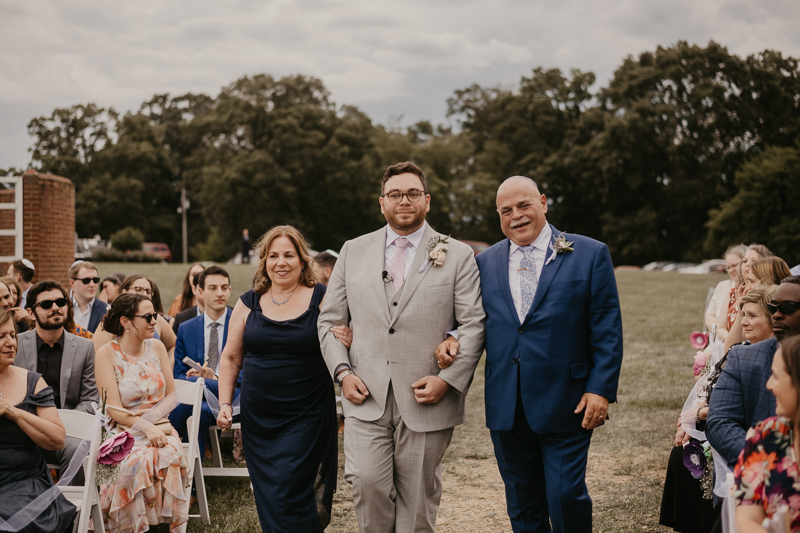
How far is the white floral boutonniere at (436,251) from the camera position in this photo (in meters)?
3.80

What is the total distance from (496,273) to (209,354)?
11.7 feet

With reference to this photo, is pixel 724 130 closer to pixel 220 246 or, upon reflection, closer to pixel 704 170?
pixel 704 170

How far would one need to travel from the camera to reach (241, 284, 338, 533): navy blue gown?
418 cm

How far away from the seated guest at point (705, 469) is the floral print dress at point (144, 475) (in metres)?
3.25

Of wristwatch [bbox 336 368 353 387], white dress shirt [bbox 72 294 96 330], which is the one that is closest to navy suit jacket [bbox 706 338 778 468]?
wristwatch [bbox 336 368 353 387]

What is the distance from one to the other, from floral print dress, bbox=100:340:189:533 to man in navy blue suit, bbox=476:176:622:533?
2.26m

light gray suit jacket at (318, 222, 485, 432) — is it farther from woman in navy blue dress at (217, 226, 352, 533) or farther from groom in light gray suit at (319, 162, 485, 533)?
woman in navy blue dress at (217, 226, 352, 533)

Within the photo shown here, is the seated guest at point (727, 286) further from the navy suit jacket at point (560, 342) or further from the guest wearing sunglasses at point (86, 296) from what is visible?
the guest wearing sunglasses at point (86, 296)

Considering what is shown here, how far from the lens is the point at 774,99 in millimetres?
46312

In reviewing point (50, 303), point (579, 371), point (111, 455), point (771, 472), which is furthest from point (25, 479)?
point (771, 472)

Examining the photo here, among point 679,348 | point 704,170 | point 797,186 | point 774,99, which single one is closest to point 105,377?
point 679,348

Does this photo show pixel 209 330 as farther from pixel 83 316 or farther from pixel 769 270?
pixel 769 270

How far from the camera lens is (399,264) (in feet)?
12.9

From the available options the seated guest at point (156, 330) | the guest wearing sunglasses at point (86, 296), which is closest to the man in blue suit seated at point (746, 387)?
the seated guest at point (156, 330)
